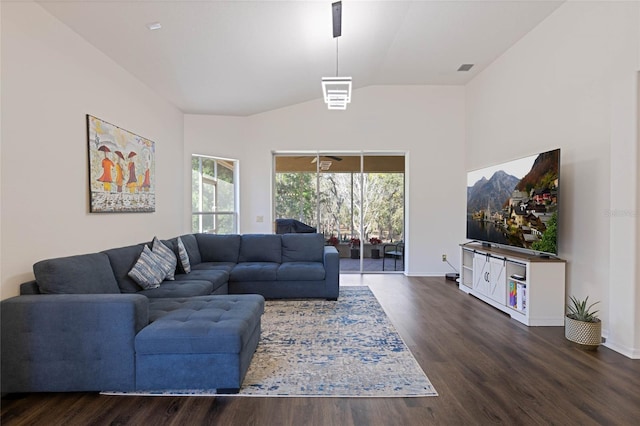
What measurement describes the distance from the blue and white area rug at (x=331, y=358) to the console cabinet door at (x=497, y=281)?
4.75ft

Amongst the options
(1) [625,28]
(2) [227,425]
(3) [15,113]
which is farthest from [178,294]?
(1) [625,28]

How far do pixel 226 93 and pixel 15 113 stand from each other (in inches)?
120

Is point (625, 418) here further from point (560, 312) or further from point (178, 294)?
point (178, 294)

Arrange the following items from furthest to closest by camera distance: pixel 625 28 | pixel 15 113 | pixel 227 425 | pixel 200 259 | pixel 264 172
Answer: pixel 264 172 → pixel 200 259 → pixel 625 28 → pixel 15 113 → pixel 227 425

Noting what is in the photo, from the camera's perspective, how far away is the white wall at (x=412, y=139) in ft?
20.9

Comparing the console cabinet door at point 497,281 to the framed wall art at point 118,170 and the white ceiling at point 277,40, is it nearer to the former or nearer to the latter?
the white ceiling at point 277,40

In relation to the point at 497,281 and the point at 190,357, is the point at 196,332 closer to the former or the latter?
the point at 190,357

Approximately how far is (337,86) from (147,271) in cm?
279

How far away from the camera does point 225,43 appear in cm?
382

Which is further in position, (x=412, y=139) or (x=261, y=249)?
(x=412, y=139)

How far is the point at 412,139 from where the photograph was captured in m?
6.39

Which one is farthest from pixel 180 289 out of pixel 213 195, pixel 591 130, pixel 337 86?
pixel 591 130

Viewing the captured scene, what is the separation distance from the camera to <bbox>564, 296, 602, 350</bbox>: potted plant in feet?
9.91

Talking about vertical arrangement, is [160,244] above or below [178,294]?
above
